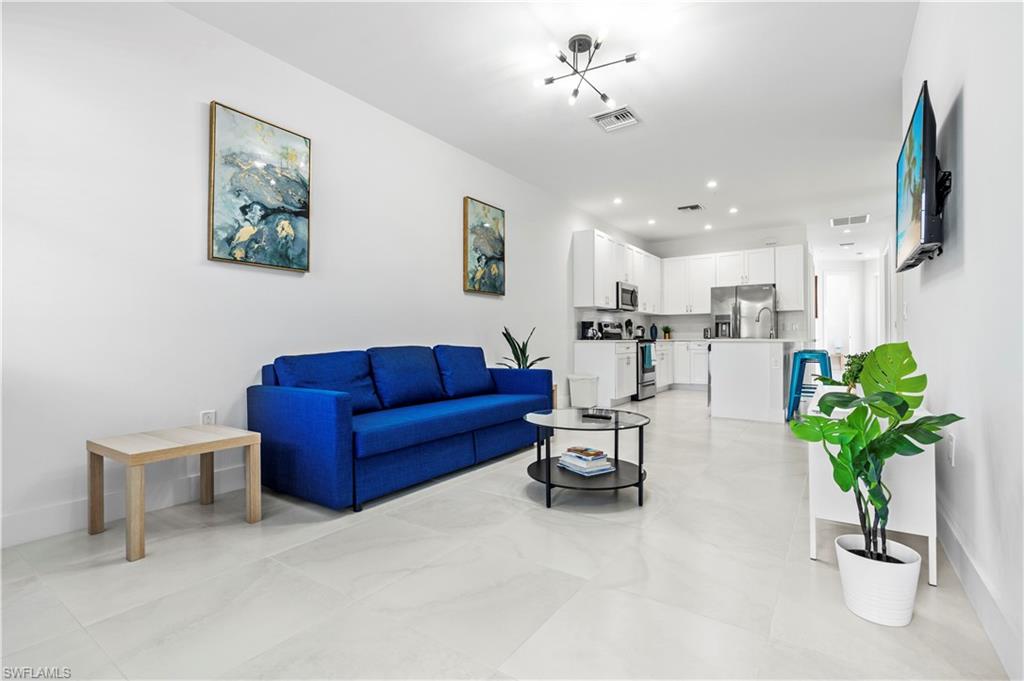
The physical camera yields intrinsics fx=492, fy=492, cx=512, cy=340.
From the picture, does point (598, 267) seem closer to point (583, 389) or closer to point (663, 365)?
point (583, 389)

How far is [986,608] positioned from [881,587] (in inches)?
11.8

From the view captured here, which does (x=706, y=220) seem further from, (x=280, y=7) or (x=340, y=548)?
(x=340, y=548)

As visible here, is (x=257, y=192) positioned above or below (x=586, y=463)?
above

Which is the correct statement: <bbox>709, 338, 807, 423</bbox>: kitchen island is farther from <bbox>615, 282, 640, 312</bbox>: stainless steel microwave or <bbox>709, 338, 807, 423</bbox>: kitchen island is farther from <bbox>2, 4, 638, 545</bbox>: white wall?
<bbox>2, 4, 638, 545</bbox>: white wall

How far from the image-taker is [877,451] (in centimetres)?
162

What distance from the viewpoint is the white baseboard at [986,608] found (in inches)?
50.8

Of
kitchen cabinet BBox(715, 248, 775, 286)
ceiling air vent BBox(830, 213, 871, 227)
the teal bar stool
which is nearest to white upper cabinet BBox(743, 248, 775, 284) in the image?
kitchen cabinet BBox(715, 248, 775, 286)

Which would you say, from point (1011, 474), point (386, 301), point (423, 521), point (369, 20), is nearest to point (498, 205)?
point (386, 301)

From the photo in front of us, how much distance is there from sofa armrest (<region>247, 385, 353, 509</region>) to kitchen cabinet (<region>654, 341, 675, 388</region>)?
5.91 m

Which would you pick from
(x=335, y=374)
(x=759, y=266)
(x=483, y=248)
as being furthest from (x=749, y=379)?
(x=335, y=374)

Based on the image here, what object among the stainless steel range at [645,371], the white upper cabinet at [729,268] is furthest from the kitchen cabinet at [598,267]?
the white upper cabinet at [729,268]

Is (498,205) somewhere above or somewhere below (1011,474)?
above

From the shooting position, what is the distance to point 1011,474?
1.37m

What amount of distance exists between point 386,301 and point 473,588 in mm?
2679
